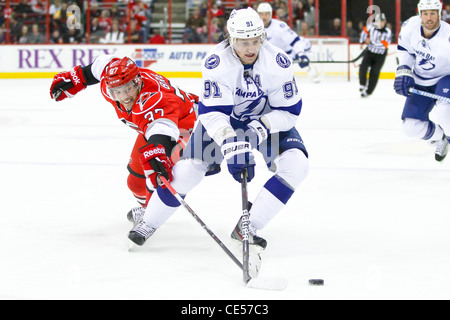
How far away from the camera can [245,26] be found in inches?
111

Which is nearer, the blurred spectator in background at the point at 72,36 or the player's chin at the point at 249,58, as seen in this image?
the player's chin at the point at 249,58

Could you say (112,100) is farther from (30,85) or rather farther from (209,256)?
(30,85)

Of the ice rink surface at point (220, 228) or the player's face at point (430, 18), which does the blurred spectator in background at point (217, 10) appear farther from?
the player's face at point (430, 18)

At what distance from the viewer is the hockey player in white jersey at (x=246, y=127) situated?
2850mm

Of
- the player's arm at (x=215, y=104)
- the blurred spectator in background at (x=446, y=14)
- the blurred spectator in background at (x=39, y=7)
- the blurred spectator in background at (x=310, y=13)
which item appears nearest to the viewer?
the player's arm at (x=215, y=104)

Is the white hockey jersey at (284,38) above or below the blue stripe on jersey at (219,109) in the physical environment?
above

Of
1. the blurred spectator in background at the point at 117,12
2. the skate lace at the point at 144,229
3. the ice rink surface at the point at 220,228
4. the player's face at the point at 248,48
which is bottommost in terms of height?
the ice rink surface at the point at 220,228

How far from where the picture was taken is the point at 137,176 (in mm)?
3410

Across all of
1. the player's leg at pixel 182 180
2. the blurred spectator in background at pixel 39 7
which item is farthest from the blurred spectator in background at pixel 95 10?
the player's leg at pixel 182 180

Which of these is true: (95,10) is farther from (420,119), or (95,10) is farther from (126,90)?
(126,90)

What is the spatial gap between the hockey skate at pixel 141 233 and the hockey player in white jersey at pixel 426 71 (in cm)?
232

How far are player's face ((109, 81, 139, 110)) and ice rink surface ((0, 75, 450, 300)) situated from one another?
58cm

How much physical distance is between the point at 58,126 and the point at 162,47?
5.92 metres
